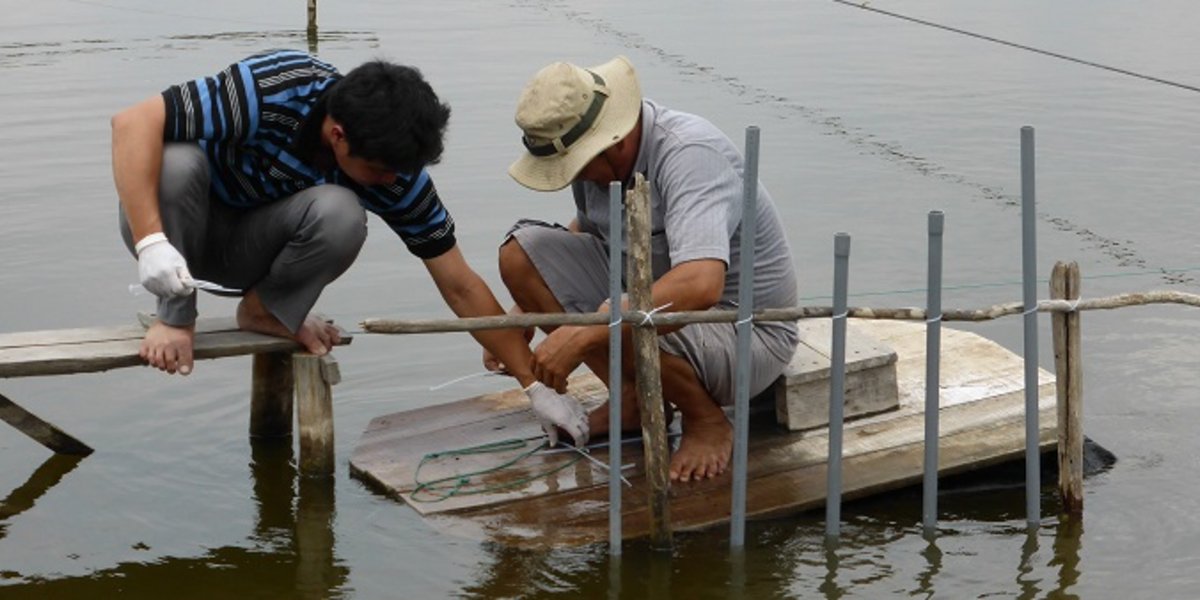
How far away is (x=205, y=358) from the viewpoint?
224 inches

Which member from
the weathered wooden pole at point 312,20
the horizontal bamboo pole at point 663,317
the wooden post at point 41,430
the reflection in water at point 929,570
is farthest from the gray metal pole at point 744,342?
the weathered wooden pole at point 312,20

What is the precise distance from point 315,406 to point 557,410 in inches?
30.9

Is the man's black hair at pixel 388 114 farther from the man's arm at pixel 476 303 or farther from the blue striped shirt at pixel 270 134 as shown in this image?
the man's arm at pixel 476 303

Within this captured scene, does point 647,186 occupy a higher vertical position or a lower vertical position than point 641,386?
higher

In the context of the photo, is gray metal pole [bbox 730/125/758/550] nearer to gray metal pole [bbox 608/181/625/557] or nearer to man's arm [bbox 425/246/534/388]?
gray metal pole [bbox 608/181/625/557]

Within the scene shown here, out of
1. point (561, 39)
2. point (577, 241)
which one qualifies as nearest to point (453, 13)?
point (561, 39)

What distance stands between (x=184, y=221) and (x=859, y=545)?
7.63 feet

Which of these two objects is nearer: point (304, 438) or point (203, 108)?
point (203, 108)

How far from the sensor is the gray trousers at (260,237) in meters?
5.49

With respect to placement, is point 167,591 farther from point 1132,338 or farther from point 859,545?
point 1132,338

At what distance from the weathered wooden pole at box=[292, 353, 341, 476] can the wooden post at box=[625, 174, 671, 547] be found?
110 cm

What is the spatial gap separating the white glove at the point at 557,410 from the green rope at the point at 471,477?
0.34 ft

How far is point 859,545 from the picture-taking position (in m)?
5.71

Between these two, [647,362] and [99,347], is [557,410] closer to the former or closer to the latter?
[647,362]
